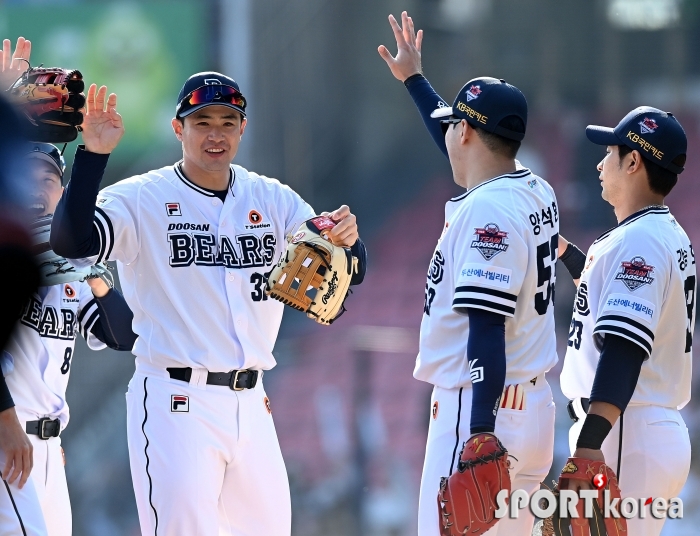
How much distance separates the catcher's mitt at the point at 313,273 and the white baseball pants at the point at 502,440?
488 millimetres

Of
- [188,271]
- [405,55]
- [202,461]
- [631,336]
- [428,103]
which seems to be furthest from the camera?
[405,55]

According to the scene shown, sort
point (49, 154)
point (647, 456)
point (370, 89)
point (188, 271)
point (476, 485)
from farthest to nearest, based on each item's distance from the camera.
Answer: point (370, 89)
point (49, 154)
point (188, 271)
point (647, 456)
point (476, 485)

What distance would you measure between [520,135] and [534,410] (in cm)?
79

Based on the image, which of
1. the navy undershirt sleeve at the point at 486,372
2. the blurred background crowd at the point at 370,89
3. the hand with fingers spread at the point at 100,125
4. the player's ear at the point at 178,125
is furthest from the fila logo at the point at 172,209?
the blurred background crowd at the point at 370,89

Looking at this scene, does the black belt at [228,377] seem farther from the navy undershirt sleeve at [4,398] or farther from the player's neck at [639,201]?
the player's neck at [639,201]

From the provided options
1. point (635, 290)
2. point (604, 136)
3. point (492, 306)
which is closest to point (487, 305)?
point (492, 306)

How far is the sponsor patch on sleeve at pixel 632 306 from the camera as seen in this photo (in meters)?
2.92

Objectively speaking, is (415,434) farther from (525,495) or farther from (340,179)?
(525,495)

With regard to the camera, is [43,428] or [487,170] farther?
[43,428]

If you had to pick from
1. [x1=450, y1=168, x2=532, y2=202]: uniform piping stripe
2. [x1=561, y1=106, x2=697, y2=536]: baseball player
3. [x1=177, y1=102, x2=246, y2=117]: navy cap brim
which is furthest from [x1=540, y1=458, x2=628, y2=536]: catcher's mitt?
[x1=177, y1=102, x2=246, y2=117]: navy cap brim

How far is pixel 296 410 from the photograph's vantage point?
10391 millimetres

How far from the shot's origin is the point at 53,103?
321cm

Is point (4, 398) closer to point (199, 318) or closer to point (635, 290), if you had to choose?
point (199, 318)

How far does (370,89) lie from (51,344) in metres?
10.4
